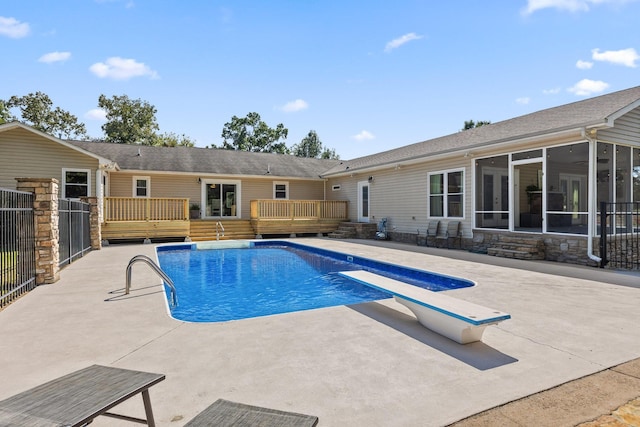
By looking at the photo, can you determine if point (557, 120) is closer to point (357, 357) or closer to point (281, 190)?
point (357, 357)

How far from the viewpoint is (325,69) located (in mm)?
17391

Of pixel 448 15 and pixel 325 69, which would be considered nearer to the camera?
pixel 448 15

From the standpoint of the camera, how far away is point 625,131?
858 cm

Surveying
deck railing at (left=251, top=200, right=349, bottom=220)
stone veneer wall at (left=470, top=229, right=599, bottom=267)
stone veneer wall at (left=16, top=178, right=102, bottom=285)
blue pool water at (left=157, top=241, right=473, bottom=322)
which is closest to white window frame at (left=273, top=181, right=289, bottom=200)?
deck railing at (left=251, top=200, right=349, bottom=220)

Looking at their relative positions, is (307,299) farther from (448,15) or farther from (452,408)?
(448,15)

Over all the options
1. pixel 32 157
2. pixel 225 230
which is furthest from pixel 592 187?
pixel 32 157

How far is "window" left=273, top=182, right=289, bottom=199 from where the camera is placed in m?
18.5

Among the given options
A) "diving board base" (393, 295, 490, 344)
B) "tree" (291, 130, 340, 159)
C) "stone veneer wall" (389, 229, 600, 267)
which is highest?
"tree" (291, 130, 340, 159)

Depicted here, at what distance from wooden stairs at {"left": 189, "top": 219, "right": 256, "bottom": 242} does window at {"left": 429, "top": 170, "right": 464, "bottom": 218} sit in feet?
25.3

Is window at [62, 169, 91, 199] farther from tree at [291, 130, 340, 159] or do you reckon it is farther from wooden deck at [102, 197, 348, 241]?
tree at [291, 130, 340, 159]

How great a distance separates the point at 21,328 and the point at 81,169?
10553mm

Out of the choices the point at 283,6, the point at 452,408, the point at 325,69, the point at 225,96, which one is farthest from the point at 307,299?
the point at 225,96

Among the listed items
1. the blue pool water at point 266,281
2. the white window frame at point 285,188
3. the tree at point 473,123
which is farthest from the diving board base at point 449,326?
the tree at point 473,123

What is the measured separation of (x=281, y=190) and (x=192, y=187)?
4.43m
